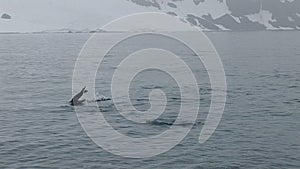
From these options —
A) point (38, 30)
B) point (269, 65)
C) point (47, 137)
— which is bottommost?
point (47, 137)

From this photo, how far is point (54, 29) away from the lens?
18075cm

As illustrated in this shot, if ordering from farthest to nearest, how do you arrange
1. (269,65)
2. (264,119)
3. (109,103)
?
(269,65) < (109,103) < (264,119)

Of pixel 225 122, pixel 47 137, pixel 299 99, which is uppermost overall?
pixel 299 99

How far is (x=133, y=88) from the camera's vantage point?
43.8m

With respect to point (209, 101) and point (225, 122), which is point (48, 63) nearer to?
point (209, 101)

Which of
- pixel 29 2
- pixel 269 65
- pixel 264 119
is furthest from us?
pixel 29 2

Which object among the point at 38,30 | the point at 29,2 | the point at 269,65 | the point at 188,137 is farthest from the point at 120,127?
the point at 29,2

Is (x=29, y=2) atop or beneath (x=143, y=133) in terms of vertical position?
atop

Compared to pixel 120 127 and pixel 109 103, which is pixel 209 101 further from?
pixel 120 127

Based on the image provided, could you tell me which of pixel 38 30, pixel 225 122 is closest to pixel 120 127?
pixel 225 122

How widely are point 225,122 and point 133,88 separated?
15637 millimetres

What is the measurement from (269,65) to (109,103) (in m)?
34.3

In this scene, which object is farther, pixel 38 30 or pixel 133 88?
pixel 38 30

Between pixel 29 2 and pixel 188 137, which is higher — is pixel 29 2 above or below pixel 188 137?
above
